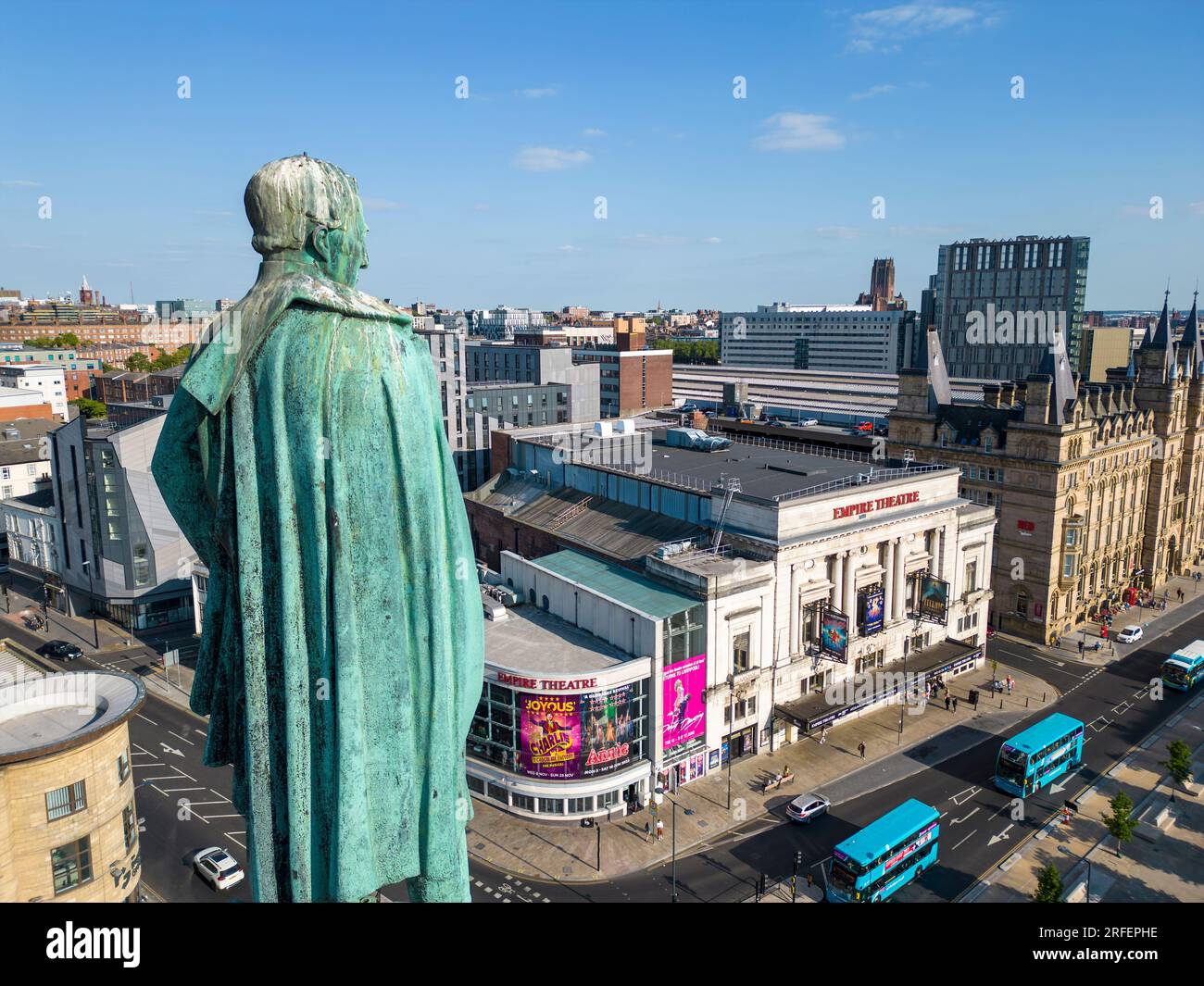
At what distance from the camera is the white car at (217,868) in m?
43.7

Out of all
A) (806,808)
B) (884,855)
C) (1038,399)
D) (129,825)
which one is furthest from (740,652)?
(1038,399)

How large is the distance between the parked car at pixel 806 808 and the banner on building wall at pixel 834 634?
11.2 metres

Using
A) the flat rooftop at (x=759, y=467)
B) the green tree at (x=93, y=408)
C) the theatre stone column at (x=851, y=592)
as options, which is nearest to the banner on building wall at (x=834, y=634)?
the theatre stone column at (x=851, y=592)

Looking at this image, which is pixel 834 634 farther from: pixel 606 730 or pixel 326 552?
pixel 326 552

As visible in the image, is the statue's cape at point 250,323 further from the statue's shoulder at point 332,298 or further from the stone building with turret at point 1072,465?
the stone building with turret at point 1072,465

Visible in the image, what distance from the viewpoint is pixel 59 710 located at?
33250 mm

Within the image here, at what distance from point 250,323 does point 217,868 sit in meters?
42.2

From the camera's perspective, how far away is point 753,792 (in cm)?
5359

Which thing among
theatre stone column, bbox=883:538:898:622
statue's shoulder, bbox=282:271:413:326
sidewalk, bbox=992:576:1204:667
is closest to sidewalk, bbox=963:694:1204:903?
theatre stone column, bbox=883:538:898:622

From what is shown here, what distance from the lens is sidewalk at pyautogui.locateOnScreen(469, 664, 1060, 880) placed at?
47094mm

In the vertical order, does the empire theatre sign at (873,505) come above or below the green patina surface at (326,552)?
below

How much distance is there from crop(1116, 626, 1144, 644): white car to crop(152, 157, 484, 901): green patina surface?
8550cm

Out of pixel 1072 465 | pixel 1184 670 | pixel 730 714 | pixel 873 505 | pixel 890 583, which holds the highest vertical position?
pixel 1072 465
